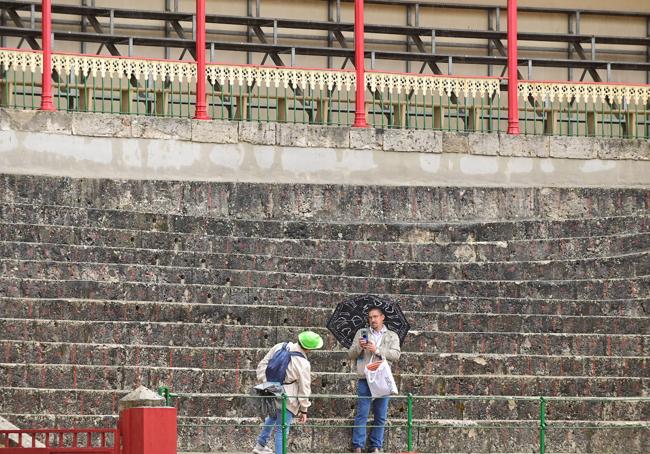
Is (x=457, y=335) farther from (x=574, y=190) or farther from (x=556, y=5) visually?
(x=556, y=5)

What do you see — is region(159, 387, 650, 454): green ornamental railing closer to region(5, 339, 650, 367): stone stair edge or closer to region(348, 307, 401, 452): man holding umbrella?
region(348, 307, 401, 452): man holding umbrella

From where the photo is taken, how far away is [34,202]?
22453mm

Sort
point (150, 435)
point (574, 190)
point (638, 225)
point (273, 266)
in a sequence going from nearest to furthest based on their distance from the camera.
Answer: point (150, 435) → point (273, 266) → point (638, 225) → point (574, 190)

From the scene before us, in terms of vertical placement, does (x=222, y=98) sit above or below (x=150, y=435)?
above

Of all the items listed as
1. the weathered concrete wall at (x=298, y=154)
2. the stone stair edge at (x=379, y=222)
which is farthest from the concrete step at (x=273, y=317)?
the weathered concrete wall at (x=298, y=154)

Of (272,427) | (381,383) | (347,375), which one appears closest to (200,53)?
(347,375)

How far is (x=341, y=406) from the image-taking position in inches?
744

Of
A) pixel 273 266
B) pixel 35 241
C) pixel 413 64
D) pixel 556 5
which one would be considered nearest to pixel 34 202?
pixel 35 241

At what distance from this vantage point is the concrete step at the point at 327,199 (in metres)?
22.8

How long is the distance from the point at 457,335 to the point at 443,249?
2.72 m

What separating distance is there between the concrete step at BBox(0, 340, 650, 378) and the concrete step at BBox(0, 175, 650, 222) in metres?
3.90

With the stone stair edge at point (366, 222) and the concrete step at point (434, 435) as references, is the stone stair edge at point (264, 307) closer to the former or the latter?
the concrete step at point (434, 435)

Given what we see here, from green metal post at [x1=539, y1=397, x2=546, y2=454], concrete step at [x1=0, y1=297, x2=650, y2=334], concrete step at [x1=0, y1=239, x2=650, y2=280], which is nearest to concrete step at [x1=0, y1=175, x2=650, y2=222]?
concrete step at [x1=0, y1=239, x2=650, y2=280]

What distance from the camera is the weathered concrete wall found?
24125mm
